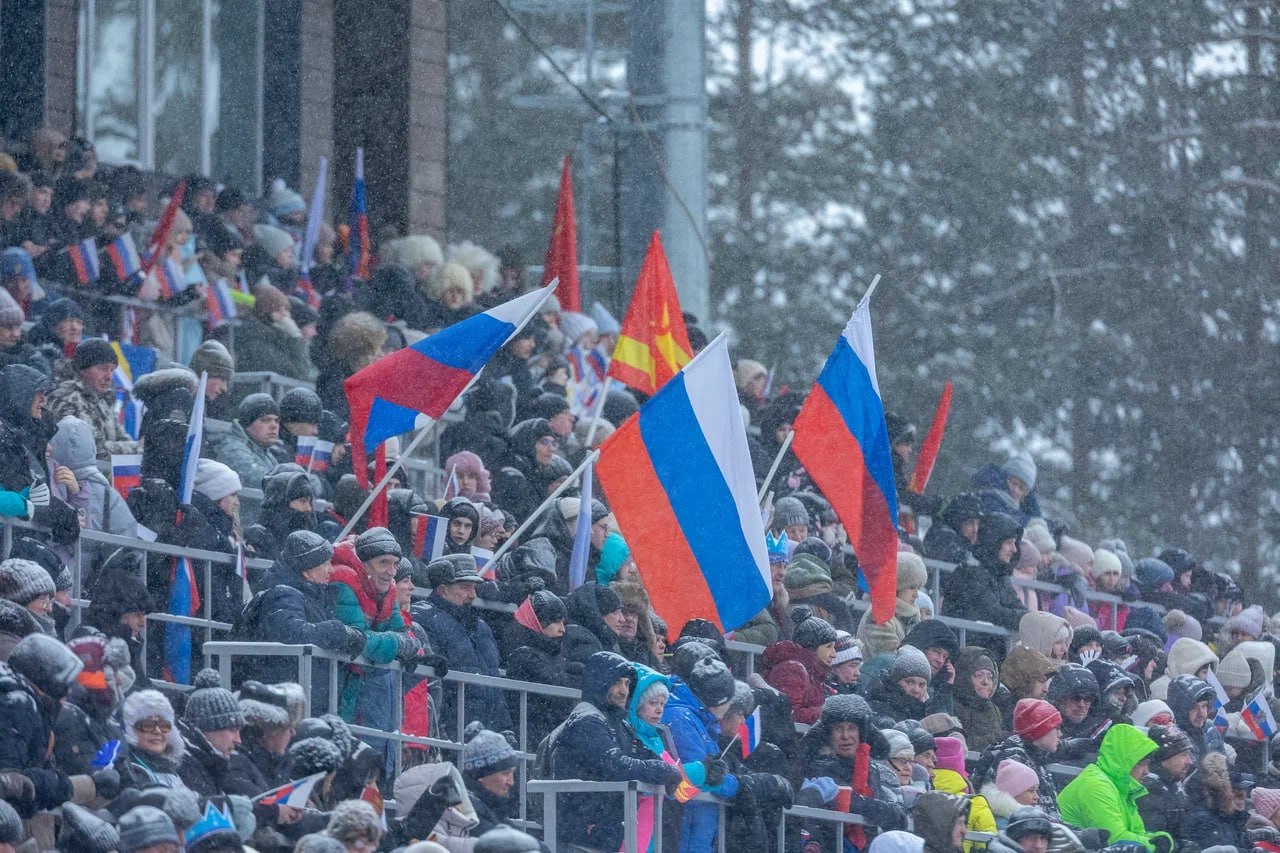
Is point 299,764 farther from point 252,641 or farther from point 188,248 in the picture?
point 188,248

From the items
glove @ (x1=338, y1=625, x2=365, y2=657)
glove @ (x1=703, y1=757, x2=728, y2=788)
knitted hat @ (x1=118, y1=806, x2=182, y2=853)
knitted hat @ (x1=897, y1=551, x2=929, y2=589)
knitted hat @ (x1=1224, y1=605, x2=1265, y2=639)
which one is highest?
knitted hat @ (x1=897, y1=551, x2=929, y2=589)

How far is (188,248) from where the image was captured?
55.8 feet

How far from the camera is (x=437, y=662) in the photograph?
1121 centimetres

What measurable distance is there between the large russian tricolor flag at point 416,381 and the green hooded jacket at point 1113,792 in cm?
342

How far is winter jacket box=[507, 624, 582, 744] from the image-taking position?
11.9 m

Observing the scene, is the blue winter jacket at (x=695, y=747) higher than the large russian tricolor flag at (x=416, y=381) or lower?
lower

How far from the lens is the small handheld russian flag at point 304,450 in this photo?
13414 millimetres

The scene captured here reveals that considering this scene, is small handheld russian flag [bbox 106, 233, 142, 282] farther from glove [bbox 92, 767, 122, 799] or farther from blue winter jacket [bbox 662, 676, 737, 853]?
glove [bbox 92, 767, 122, 799]

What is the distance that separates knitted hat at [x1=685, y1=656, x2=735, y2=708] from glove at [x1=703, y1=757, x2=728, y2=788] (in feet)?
1.10

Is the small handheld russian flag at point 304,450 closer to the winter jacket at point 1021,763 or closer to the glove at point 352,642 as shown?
the glove at point 352,642

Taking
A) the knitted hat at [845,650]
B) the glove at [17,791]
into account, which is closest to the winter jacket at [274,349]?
the knitted hat at [845,650]

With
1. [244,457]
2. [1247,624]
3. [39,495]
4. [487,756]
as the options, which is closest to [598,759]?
[487,756]

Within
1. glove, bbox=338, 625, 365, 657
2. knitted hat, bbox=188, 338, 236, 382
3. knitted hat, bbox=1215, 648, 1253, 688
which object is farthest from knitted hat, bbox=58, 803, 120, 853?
knitted hat, bbox=1215, 648, 1253, 688

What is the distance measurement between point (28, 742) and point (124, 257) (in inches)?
294
